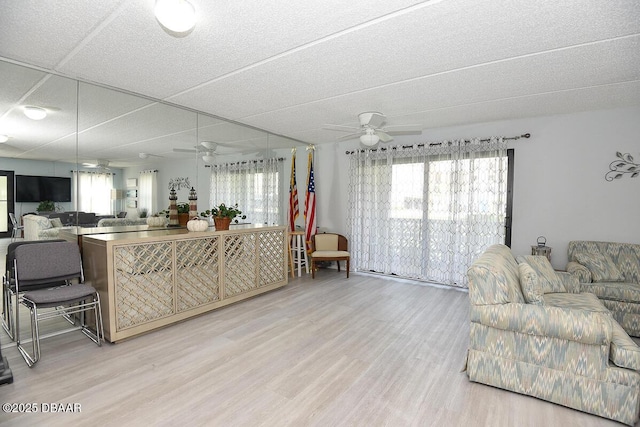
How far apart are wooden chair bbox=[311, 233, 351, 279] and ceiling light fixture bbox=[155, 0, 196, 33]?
4167 millimetres

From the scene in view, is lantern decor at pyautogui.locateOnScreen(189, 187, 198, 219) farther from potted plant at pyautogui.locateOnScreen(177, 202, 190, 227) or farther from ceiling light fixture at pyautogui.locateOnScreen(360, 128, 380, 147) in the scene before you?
ceiling light fixture at pyautogui.locateOnScreen(360, 128, 380, 147)

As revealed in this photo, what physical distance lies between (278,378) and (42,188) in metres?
3.17

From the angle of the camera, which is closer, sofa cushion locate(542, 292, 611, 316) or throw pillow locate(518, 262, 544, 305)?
throw pillow locate(518, 262, 544, 305)

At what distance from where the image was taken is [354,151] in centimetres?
580

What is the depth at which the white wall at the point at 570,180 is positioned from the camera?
12.7ft

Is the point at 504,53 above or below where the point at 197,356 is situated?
above

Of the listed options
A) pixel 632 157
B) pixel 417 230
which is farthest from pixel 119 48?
pixel 632 157

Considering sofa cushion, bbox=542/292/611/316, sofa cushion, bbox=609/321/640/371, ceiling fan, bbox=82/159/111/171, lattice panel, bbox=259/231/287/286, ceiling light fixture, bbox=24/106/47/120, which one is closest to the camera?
sofa cushion, bbox=609/321/640/371

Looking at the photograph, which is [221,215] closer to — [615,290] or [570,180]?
[615,290]

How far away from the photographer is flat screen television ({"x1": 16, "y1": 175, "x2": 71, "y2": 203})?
10.2 ft

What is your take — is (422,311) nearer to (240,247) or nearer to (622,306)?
(622,306)

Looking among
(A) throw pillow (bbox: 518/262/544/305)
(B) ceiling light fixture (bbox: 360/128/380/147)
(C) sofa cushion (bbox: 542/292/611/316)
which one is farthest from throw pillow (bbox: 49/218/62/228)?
(C) sofa cushion (bbox: 542/292/611/316)

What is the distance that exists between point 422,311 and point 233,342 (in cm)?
238

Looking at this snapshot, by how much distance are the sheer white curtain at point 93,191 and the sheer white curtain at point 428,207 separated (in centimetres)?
390
